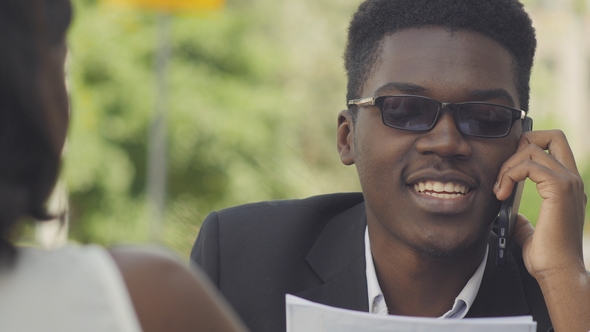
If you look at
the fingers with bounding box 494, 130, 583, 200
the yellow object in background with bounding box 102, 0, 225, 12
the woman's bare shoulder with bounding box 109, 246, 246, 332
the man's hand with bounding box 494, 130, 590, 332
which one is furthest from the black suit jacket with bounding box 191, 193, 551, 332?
the yellow object in background with bounding box 102, 0, 225, 12

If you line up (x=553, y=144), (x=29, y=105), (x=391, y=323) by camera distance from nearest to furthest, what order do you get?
1. (x=29, y=105)
2. (x=391, y=323)
3. (x=553, y=144)

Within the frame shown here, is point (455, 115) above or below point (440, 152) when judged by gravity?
above

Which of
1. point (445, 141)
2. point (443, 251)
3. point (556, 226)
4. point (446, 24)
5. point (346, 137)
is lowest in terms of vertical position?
point (443, 251)

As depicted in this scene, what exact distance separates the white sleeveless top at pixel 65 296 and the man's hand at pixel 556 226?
1531 mm

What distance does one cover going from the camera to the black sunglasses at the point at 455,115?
233 centimetres

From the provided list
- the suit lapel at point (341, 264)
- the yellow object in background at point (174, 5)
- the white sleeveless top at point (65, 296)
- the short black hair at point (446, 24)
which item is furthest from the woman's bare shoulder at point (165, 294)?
the yellow object in background at point (174, 5)

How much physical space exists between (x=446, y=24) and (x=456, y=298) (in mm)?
844

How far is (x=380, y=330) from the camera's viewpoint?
201 cm

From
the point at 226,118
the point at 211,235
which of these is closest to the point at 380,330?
the point at 211,235

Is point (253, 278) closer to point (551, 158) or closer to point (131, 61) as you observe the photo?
point (551, 158)

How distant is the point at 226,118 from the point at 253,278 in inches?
344

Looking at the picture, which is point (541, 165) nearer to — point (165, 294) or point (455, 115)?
point (455, 115)

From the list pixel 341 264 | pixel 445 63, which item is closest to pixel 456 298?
pixel 341 264

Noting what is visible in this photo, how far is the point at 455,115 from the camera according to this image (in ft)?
7.64
